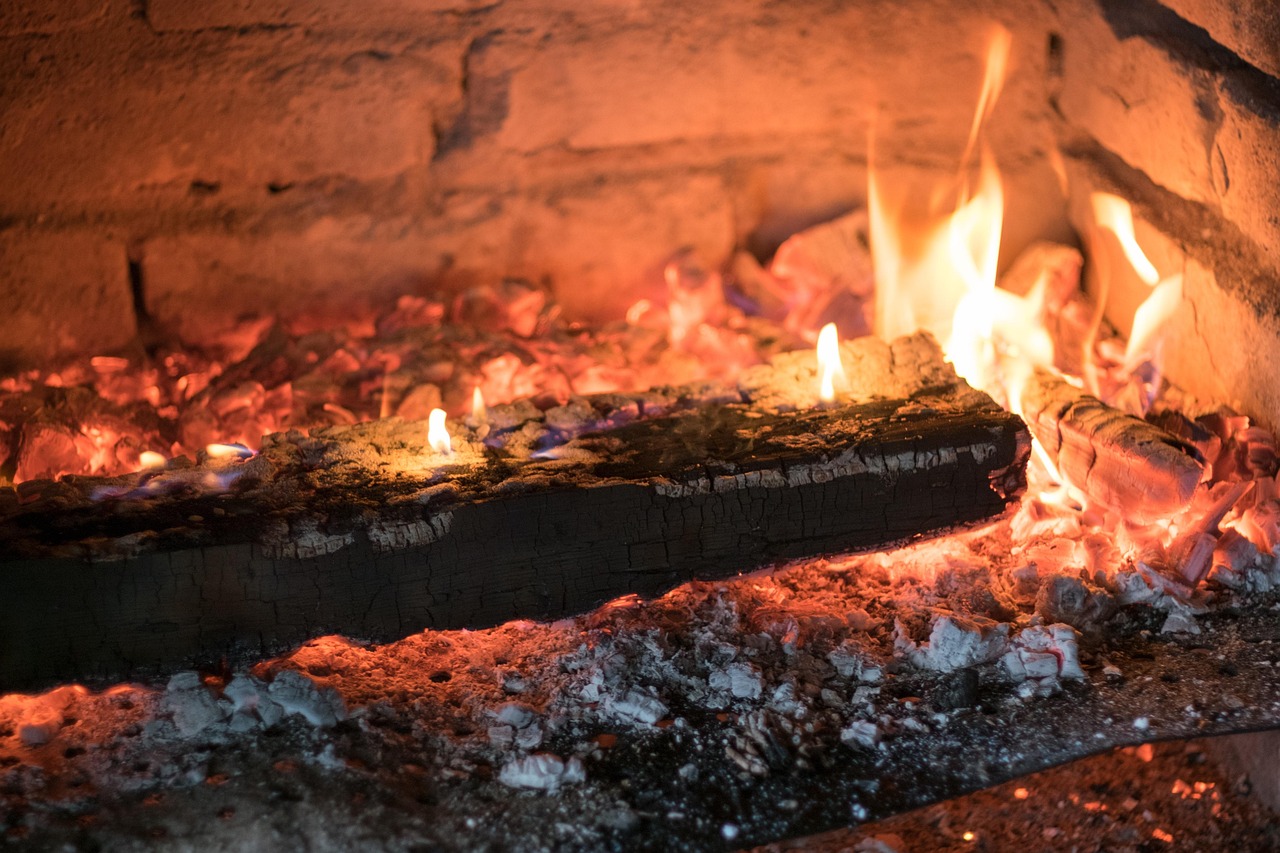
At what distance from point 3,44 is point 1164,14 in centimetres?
288

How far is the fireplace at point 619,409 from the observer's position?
6.79 ft

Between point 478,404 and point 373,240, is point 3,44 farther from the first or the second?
point 478,404

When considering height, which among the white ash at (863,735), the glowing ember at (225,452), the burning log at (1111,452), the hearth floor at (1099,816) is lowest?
the hearth floor at (1099,816)

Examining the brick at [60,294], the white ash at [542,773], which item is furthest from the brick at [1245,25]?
the brick at [60,294]

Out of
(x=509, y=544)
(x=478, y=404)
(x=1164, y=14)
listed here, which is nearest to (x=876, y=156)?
(x=1164, y=14)

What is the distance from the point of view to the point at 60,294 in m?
3.12

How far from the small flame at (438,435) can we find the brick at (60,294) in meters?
1.27

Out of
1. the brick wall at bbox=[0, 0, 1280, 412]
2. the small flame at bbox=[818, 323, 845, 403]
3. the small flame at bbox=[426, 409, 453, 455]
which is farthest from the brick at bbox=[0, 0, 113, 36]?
the small flame at bbox=[818, 323, 845, 403]

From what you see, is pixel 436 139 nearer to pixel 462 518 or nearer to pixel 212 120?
pixel 212 120

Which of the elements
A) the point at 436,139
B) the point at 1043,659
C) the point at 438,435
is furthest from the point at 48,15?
the point at 1043,659

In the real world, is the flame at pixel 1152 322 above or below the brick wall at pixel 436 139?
below

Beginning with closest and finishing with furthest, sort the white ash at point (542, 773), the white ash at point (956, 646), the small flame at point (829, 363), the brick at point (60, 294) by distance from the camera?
the white ash at point (542, 773)
the white ash at point (956, 646)
the small flame at point (829, 363)
the brick at point (60, 294)

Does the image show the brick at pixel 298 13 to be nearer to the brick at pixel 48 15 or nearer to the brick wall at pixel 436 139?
the brick wall at pixel 436 139

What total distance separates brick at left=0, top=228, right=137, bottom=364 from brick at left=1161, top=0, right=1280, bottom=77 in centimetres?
281
